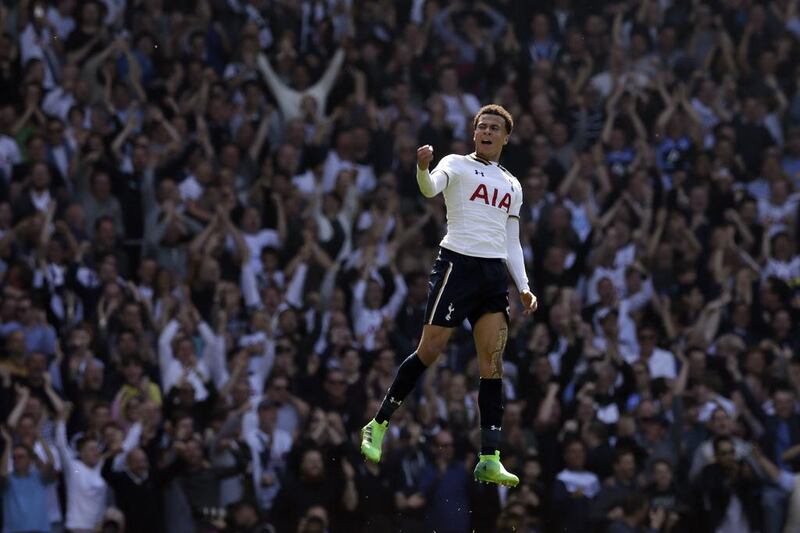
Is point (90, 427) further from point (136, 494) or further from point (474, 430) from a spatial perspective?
point (474, 430)

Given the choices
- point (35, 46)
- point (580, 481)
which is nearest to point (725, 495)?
point (580, 481)

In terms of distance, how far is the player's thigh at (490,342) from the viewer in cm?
1157

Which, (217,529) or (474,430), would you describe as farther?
(474,430)

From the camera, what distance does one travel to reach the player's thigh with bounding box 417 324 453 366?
11.5m

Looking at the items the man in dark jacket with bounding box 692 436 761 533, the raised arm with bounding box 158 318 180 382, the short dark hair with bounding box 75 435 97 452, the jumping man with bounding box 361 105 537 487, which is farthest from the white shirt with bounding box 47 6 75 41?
the man in dark jacket with bounding box 692 436 761 533

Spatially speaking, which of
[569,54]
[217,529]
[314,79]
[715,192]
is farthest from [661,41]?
[217,529]

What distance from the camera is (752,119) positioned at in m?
20.8

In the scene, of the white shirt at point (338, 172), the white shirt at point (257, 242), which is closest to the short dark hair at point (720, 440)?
the white shirt at point (338, 172)

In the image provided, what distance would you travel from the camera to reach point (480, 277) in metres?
11.5

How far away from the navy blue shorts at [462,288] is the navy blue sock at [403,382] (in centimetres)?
37

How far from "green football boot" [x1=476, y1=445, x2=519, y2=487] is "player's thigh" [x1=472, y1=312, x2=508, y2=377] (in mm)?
649

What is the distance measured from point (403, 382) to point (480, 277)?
3.43 feet

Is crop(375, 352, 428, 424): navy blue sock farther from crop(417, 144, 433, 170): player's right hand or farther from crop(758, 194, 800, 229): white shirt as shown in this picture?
crop(758, 194, 800, 229): white shirt

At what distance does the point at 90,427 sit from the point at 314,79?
6296mm
